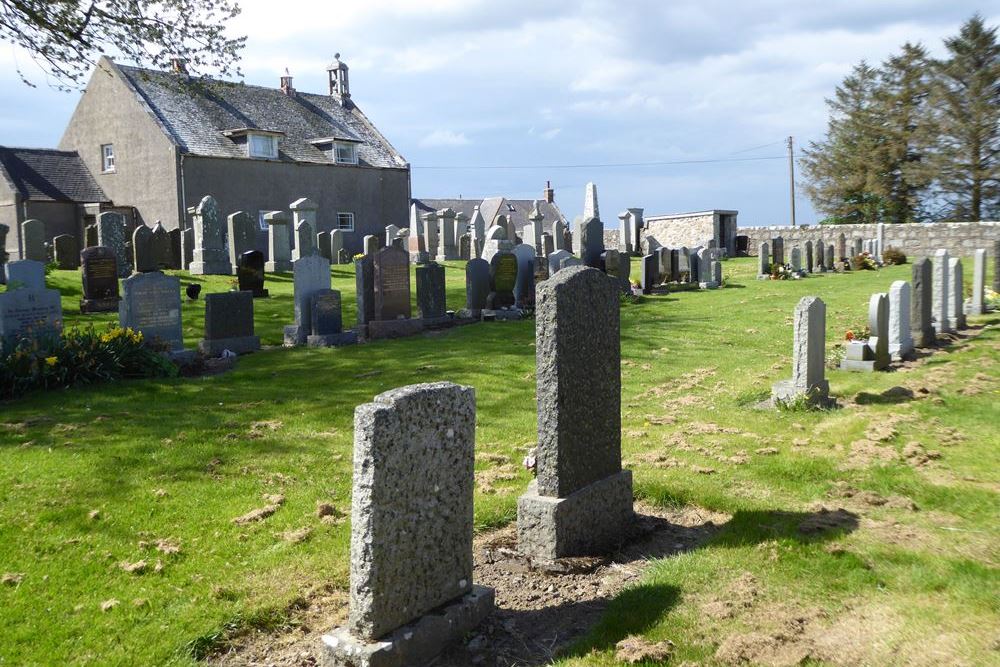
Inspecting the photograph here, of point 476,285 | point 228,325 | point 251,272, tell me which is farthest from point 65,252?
point 476,285

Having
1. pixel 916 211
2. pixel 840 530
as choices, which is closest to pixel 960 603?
pixel 840 530

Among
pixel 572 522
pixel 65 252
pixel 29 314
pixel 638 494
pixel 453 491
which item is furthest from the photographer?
pixel 65 252

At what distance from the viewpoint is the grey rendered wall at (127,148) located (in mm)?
33531

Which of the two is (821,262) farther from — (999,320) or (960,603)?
(960,603)

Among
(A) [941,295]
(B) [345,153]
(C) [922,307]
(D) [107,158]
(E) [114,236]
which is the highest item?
(B) [345,153]

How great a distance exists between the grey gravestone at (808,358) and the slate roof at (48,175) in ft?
111

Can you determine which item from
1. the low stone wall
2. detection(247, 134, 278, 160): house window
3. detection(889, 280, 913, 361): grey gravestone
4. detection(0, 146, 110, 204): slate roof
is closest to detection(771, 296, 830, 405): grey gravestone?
detection(889, 280, 913, 361): grey gravestone

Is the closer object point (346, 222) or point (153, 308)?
point (153, 308)

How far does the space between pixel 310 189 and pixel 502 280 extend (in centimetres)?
2303

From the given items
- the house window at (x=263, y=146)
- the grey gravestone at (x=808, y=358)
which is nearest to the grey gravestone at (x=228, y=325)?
the grey gravestone at (x=808, y=358)

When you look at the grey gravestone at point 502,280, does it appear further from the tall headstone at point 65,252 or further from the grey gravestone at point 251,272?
the tall headstone at point 65,252

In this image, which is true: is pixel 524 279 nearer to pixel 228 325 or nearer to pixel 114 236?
pixel 228 325

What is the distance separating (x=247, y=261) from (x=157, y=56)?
16.0 feet

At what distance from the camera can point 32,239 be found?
78.5ft
